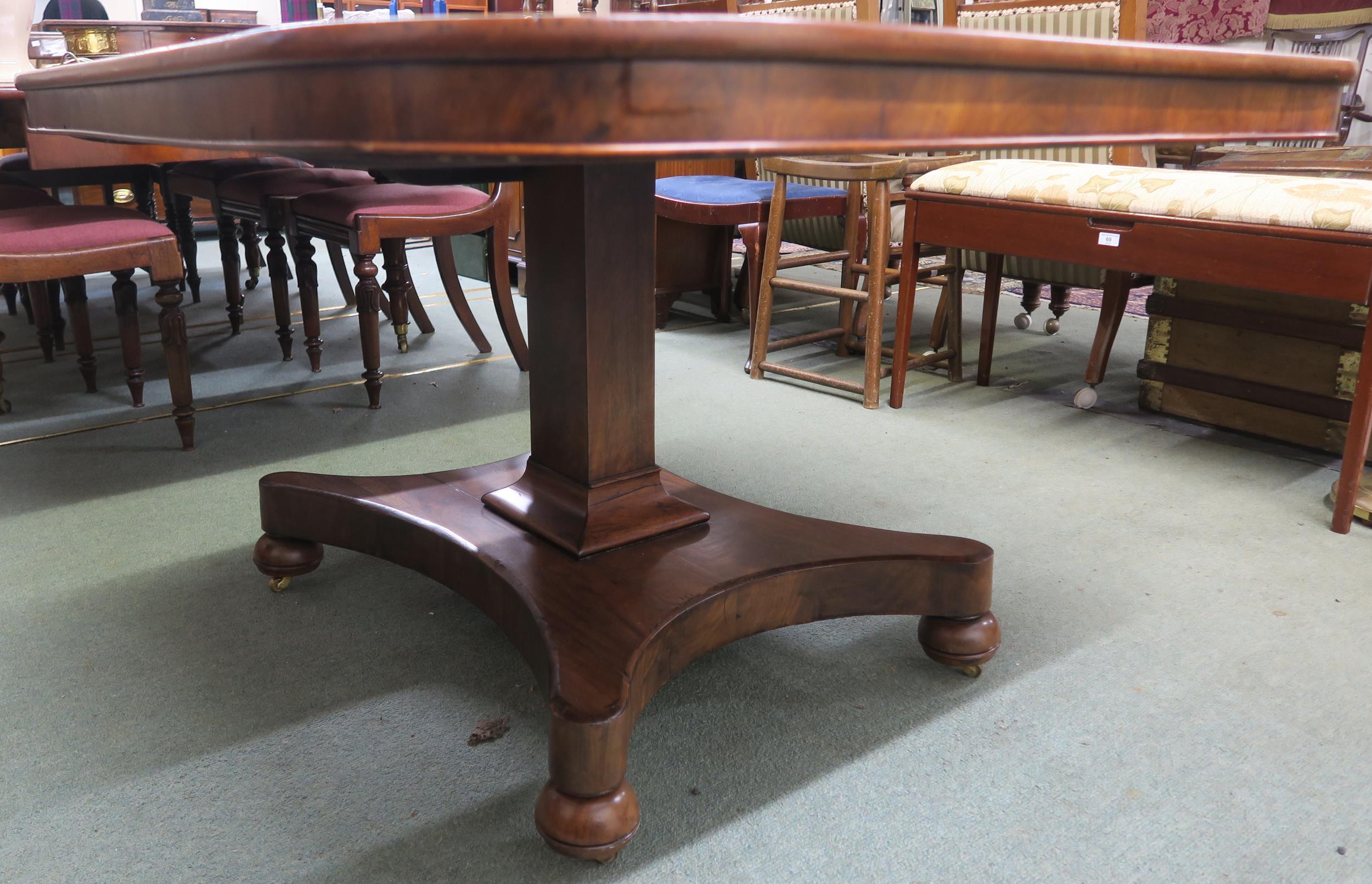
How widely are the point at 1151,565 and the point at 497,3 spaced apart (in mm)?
1419

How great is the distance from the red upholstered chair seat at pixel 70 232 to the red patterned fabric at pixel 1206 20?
18.2 ft

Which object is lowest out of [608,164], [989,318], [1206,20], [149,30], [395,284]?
[989,318]

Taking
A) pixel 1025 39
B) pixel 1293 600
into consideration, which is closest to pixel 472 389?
→ pixel 1293 600

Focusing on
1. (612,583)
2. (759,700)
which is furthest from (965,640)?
(612,583)

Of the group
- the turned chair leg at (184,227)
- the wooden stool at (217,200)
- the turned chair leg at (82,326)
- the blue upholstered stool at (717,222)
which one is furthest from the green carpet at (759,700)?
the turned chair leg at (184,227)

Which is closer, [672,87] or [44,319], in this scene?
[672,87]

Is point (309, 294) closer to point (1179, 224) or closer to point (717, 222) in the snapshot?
point (717, 222)

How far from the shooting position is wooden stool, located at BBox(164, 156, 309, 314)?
278 cm

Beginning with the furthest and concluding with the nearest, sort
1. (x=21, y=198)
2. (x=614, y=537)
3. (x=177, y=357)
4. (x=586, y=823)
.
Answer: (x=21, y=198), (x=177, y=357), (x=614, y=537), (x=586, y=823)

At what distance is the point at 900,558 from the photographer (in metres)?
1.13

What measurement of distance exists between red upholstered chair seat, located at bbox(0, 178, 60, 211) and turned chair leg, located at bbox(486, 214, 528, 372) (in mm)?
978

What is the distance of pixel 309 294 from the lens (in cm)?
249

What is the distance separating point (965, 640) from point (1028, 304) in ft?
7.38

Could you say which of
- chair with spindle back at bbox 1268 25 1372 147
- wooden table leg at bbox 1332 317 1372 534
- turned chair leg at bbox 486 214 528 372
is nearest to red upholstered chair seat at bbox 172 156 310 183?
turned chair leg at bbox 486 214 528 372
